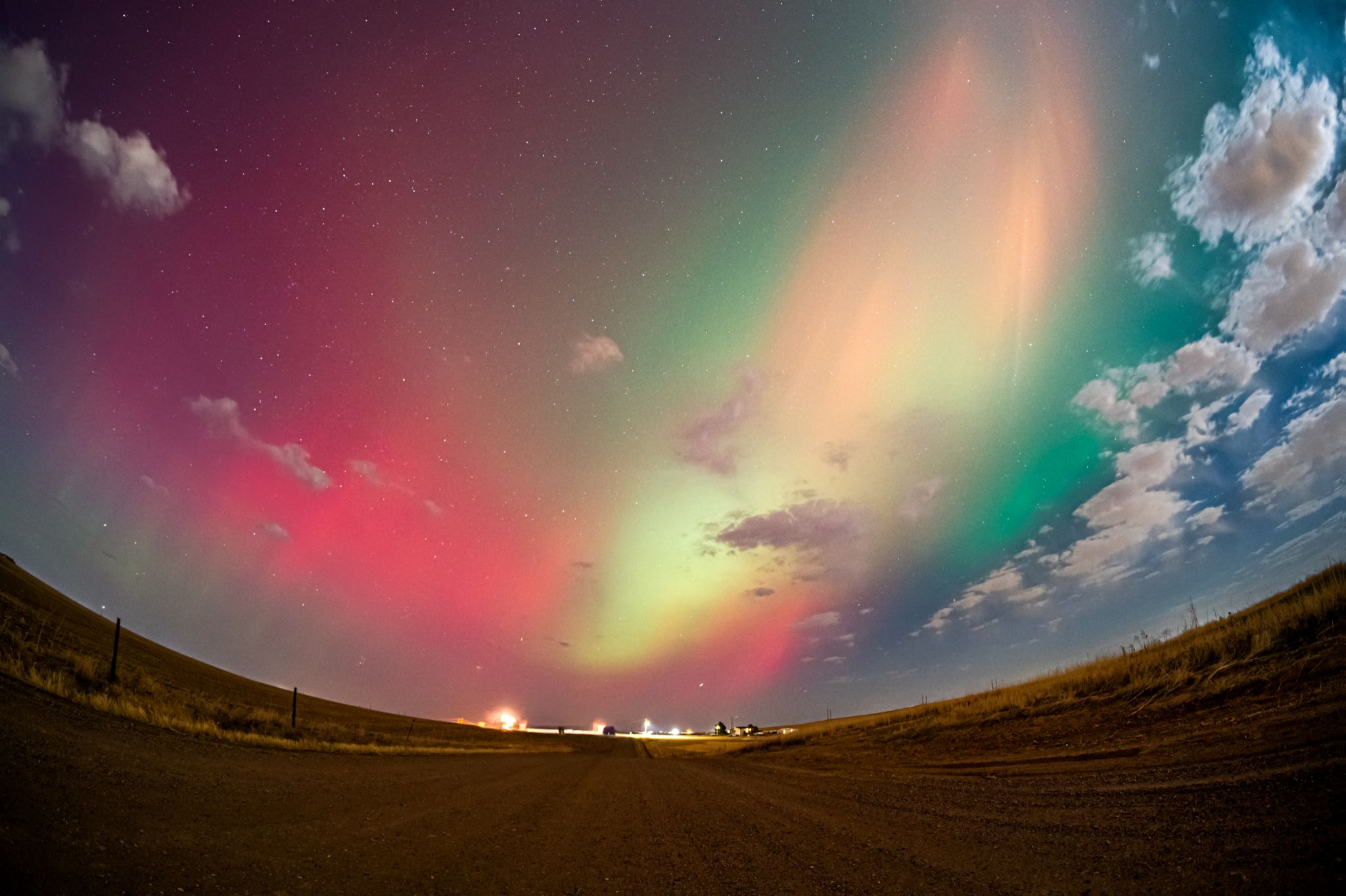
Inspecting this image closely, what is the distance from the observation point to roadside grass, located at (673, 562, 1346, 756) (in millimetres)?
8156

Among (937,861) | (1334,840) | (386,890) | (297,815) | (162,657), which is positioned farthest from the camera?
(162,657)

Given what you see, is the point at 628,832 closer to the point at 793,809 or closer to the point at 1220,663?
the point at 793,809

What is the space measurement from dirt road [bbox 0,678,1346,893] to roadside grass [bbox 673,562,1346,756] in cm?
287

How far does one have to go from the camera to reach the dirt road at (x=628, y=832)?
12.0 feet

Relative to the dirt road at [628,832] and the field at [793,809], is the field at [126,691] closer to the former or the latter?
the field at [793,809]

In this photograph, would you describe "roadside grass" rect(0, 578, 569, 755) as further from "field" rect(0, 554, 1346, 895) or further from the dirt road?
the dirt road

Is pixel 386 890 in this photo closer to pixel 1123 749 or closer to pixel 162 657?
pixel 1123 749

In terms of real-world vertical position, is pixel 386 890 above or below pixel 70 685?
below

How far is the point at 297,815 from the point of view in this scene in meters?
6.00

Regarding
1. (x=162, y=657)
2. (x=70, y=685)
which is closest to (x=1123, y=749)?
(x=70, y=685)

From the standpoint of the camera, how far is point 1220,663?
9.65 meters

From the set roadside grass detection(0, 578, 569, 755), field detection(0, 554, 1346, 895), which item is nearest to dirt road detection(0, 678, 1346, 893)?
field detection(0, 554, 1346, 895)

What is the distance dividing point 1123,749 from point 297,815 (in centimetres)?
1207

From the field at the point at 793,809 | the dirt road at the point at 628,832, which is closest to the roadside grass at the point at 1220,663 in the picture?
the field at the point at 793,809
